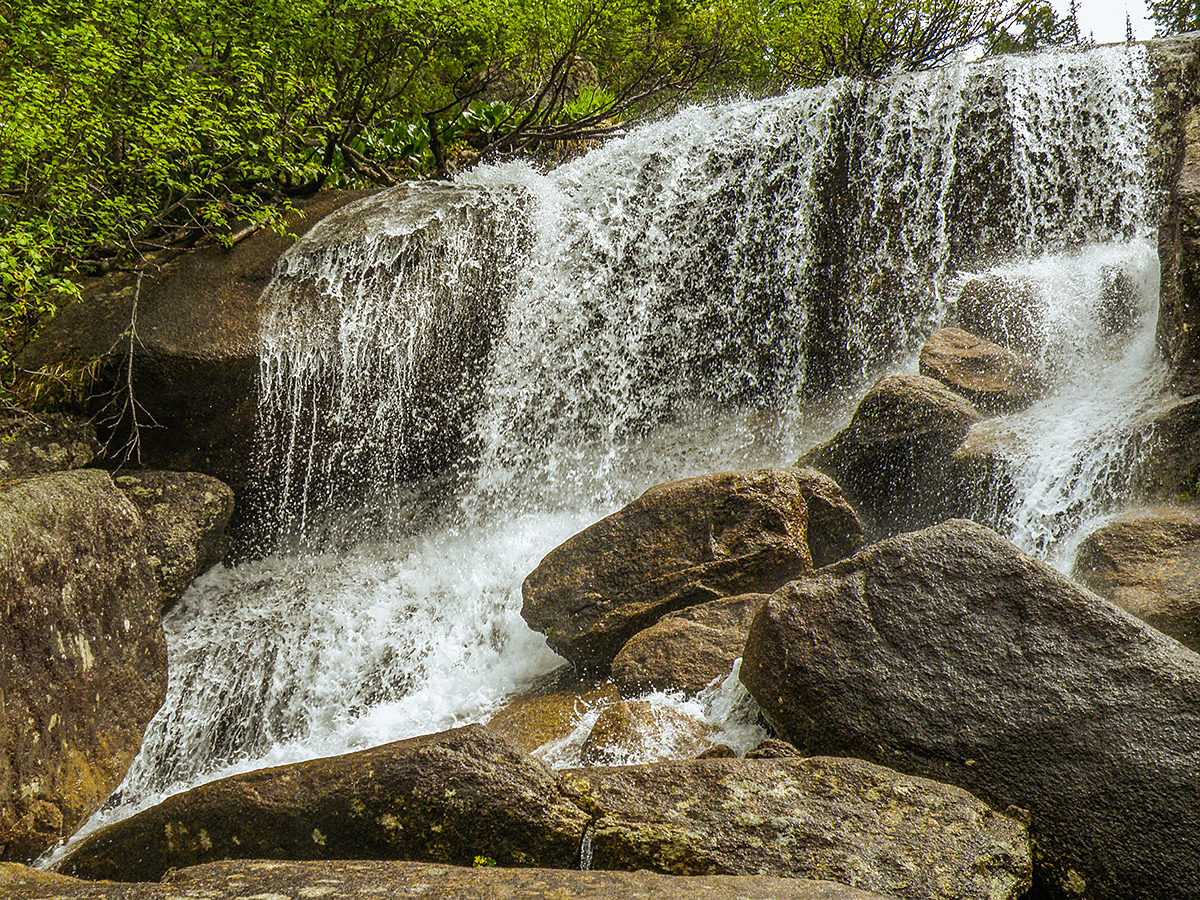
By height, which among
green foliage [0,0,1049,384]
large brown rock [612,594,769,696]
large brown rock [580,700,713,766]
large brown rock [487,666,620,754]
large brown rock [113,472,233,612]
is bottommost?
large brown rock [487,666,620,754]

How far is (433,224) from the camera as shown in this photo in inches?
356

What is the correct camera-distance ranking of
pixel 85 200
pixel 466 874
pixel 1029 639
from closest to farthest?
pixel 466 874 → pixel 1029 639 → pixel 85 200

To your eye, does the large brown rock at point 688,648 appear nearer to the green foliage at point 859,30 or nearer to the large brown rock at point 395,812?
the large brown rock at point 395,812

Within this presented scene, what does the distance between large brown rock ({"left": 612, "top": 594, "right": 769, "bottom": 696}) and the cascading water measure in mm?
2048

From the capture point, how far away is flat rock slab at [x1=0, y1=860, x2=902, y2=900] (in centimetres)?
197

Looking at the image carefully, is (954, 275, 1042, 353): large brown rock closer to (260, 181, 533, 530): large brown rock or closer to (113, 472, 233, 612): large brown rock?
(260, 181, 533, 530): large brown rock

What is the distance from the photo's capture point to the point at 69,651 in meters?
5.06

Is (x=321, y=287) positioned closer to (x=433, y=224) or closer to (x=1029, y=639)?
(x=433, y=224)

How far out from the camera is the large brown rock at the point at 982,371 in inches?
297

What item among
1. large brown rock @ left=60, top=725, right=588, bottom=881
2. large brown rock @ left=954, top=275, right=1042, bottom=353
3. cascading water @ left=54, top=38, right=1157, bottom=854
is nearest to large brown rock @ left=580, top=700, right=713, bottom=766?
large brown rock @ left=60, top=725, right=588, bottom=881

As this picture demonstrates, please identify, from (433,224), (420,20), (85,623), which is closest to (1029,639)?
(85,623)

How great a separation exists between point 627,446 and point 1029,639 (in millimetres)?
6370

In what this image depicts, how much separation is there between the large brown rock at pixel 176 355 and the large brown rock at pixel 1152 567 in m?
8.30

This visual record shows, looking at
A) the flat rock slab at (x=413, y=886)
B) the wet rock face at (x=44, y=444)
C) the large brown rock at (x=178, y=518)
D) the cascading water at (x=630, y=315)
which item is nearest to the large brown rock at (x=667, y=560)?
the cascading water at (x=630, y=315)
